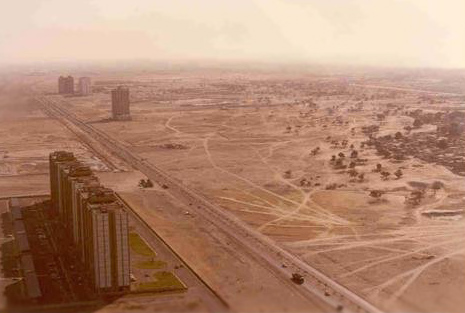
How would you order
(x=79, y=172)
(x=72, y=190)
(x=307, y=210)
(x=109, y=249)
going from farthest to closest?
(x=307, y=210) → (x=79, y=172) → (x=72, y=190) → (x=109, y=249)

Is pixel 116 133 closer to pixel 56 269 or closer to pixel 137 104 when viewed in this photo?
pixel 137 104

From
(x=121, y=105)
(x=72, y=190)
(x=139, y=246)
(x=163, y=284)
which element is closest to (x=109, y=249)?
(x=163, y=284)

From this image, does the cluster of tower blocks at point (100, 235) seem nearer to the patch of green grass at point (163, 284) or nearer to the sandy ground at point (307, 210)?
the patch of green grass at point (163, 284)

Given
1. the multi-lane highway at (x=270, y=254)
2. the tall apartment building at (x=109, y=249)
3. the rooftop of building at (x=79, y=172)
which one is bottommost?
the multi-lane highway at (x=270, y=254)

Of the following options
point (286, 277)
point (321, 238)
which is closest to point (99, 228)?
point (286, 277)

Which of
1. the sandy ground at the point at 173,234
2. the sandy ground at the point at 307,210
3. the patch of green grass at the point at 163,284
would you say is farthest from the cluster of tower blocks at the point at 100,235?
the sandy ground at the point at 307,210

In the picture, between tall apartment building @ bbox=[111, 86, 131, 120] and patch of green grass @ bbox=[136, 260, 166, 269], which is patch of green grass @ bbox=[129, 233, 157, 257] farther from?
tall apartment building @ bbox=[111, 86, 131, 120]

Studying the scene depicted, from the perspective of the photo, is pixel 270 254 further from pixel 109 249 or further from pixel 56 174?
pixel 56 174

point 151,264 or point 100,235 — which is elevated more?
point 100,235
